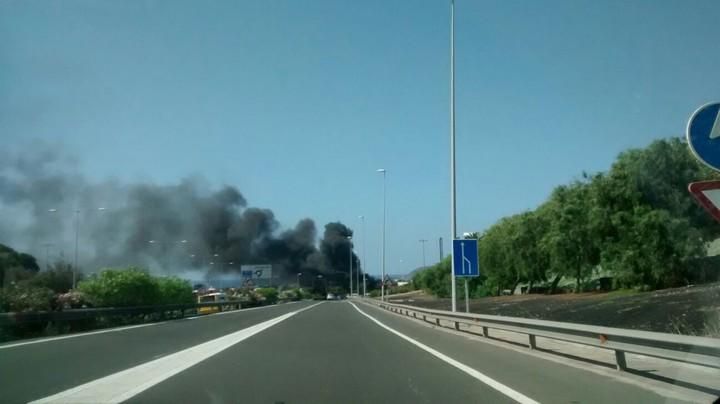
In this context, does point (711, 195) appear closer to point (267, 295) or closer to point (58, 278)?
point (58, 278)

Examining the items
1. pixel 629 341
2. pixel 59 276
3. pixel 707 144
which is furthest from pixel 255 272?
pixel 707 144

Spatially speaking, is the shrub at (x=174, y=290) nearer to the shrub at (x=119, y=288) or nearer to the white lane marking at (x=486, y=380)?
the shrub at (x=119, y=288)

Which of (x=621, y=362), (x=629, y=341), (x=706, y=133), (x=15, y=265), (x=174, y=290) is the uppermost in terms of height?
(x=706, y=133)

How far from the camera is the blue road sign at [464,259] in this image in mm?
30470

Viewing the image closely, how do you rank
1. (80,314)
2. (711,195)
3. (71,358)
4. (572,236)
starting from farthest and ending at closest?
(572,236)
(80,314)
(71,358)
(711,195)

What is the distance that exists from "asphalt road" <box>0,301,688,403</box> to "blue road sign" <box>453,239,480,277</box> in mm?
7204

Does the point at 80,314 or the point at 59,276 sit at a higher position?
the point at 59,276

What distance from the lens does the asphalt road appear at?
449 inches

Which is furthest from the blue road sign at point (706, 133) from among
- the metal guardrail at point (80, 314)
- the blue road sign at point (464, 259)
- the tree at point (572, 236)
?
the tree at point (572, 236)

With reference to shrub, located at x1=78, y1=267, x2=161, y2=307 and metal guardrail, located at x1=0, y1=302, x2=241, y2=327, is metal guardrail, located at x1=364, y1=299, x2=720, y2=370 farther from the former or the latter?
shrub, located at x1=78, y1=267, x2=161, y2=307

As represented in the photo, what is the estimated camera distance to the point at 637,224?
149 feet

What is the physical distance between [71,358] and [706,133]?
1557cm

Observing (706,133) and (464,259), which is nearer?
(706,133)

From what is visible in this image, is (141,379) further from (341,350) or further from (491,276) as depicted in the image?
(491,276)
